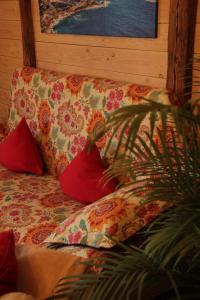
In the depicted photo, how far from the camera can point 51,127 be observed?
240 centimetres

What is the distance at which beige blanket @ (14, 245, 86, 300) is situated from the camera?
106cm

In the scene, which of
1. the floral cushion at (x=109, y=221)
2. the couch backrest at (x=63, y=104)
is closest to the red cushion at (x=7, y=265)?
the floral cushion at (x=109, y=221)

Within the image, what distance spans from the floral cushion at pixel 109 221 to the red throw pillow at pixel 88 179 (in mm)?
441

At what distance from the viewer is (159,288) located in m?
0.99

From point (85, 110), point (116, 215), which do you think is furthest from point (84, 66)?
point (116, 215)

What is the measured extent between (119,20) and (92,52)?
343mm

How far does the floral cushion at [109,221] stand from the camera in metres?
1.27

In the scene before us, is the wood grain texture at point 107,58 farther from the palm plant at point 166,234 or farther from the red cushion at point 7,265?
the red cushion at point 7,265

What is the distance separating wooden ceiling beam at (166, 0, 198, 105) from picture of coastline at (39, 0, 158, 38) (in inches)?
6.0

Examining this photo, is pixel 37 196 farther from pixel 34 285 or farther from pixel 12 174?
pixel 34 285

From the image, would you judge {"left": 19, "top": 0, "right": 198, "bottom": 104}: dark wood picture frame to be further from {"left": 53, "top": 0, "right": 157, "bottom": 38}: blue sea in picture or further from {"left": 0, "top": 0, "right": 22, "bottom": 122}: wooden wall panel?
{"left": 0, "top": 0, "right": 22, "bottom": 122}: wooden wall panel

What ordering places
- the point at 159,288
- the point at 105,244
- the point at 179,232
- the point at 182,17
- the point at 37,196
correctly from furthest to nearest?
1. the point at 37,196
2. the point at 182,17
3. the point at 105,244
4. the point at 159,288
5. the point at 179,232

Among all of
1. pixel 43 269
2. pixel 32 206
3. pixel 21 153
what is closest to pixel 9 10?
pixel 21 153

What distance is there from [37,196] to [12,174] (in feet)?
1.30
